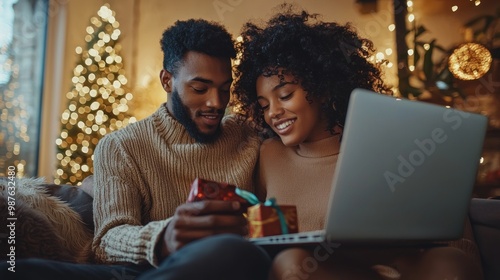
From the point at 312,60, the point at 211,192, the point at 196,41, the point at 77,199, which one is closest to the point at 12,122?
the point at 77,199

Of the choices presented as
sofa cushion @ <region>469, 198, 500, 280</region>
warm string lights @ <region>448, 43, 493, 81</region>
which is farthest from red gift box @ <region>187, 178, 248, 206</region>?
warm string lights @ <region>448, 43, 493, 81</region>

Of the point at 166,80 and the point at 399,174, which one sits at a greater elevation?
the point at 166,80

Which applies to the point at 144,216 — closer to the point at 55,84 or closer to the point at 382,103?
the point at 382,103

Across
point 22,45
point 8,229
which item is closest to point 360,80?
point 8,229

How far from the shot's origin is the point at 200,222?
115 cm

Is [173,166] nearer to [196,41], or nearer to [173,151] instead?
[173,151]

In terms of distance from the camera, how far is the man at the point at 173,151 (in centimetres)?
144

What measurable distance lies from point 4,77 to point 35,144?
75 cm

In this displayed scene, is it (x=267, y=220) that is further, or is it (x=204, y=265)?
(x=267, y=220)

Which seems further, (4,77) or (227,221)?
(4,77)

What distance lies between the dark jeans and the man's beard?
24.1 inches

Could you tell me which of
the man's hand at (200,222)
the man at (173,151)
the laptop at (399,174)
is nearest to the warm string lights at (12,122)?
the man at (173,151)

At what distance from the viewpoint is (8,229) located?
1.45m

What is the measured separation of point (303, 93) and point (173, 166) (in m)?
0.44
